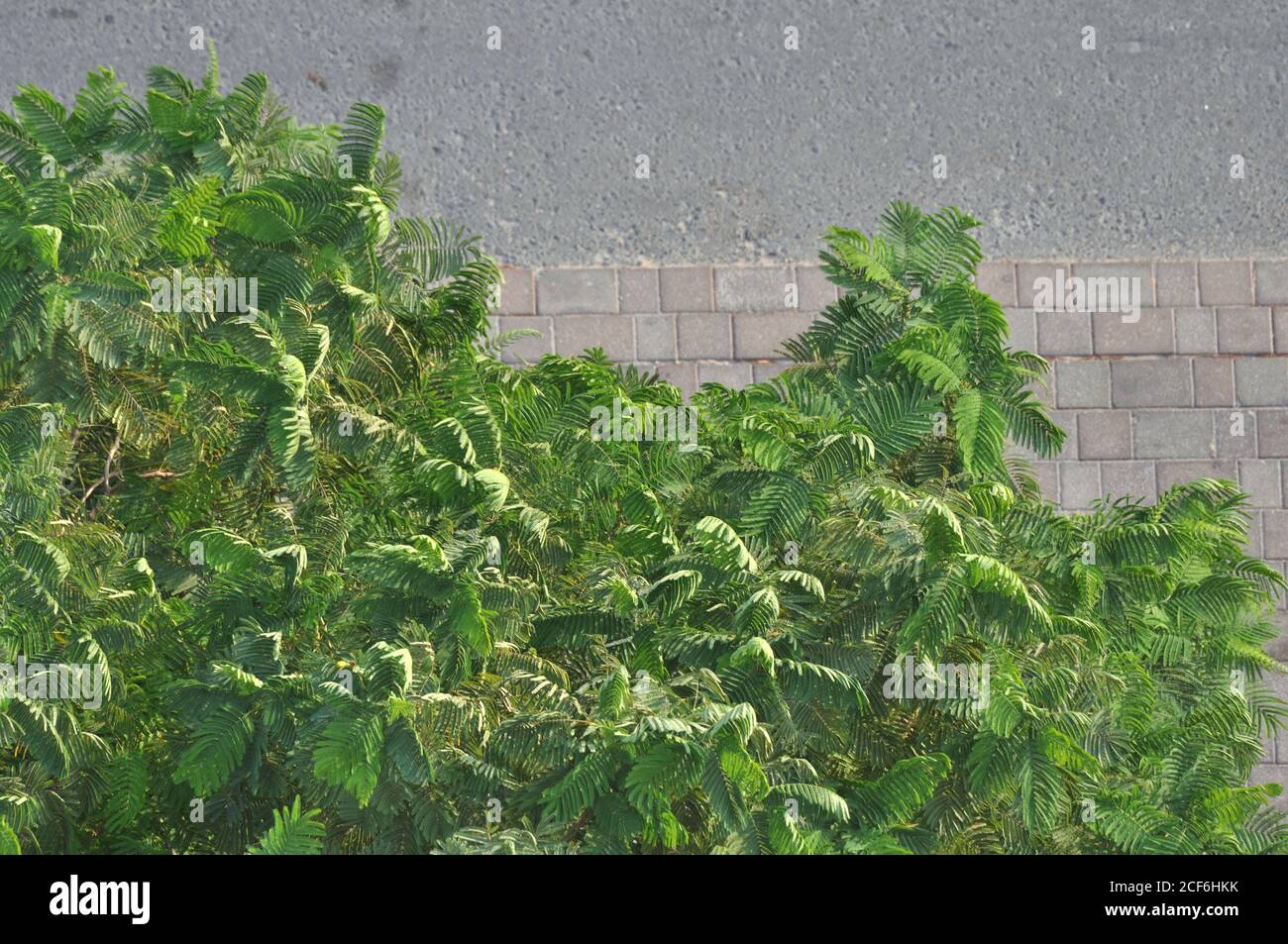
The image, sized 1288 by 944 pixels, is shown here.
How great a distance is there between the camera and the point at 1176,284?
5793mm

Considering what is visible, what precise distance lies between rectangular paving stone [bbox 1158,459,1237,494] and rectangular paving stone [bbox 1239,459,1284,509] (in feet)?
0.19

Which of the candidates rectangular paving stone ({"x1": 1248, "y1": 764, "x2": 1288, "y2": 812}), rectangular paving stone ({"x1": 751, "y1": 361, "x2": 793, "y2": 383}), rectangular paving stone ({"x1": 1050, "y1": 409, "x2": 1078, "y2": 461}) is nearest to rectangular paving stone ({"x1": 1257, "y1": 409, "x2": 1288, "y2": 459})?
rectangular paving stone ({"x1": 1050, "y1": 409, "x2": 1078, "y2": 461})

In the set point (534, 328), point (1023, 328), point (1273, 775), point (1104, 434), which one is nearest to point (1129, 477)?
point (1104, 434)

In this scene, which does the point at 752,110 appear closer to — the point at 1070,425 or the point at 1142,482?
the point at 1070,425

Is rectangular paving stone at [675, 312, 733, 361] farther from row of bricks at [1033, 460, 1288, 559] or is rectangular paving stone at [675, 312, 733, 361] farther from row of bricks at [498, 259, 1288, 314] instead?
row of bricks at [1033, 460, 1288, 559]

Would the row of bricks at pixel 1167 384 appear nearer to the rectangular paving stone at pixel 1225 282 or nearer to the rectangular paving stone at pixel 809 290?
the rectangular paving stone at pixel 1225 282

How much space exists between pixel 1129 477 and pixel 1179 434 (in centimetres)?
30

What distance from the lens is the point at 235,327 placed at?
307 cm

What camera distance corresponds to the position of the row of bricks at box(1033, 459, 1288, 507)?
571 centimetres

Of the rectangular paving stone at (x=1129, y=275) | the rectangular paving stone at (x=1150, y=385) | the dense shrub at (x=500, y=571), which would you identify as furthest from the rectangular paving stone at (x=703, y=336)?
the dense shrub at (x=500, y=571)

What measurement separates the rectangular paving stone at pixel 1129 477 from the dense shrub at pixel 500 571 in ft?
7.94
